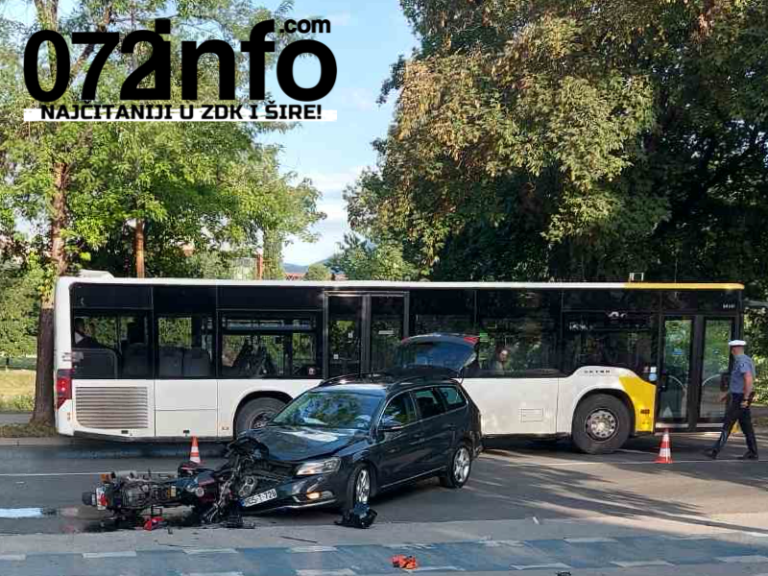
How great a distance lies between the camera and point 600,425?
1622 cm

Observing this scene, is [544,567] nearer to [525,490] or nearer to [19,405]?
[525,490]

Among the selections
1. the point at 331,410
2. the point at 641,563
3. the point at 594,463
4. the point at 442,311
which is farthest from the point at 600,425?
the point at 641,563

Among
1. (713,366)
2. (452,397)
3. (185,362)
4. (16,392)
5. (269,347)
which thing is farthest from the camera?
(16,392)

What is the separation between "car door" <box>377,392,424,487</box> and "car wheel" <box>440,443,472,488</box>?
2.81ft

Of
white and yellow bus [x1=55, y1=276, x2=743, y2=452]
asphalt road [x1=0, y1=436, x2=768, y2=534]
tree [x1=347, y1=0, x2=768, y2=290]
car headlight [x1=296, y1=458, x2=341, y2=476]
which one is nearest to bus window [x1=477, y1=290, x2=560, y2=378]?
white and yellow bus [x1=55, y1=276, x2=743, y2=452]

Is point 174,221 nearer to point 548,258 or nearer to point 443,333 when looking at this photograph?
point 443,333

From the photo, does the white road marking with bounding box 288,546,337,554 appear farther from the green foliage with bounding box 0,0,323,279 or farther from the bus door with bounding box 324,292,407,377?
the green foliage with bounding box 0,0,323,279

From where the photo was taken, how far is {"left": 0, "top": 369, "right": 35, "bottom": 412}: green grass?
74.3 ft

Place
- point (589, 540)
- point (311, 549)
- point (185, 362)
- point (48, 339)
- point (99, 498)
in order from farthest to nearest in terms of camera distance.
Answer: point (48, 339) → point (185, 362) → point (99, 498) → point (589, 540) → point (311, 549)

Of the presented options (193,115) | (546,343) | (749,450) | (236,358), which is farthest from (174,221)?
(749,450)

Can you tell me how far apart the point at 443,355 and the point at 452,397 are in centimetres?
227

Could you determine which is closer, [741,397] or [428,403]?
[428,403]

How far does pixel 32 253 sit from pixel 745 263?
613 inches

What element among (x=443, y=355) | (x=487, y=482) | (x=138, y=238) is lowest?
(x=487, y=482)
